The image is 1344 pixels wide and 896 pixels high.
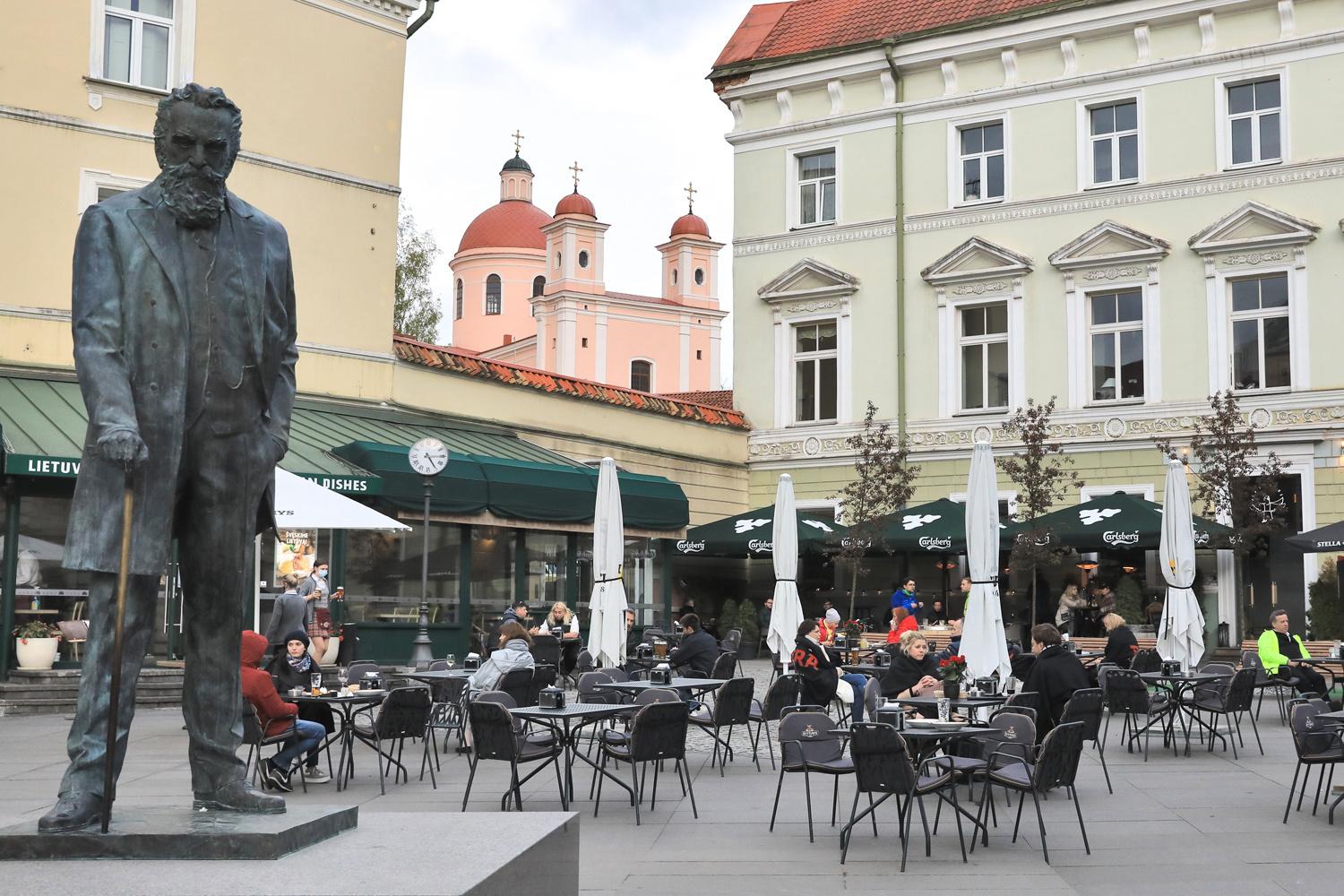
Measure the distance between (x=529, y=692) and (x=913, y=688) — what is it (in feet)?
11.9

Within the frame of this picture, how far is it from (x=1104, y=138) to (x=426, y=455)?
594 inches

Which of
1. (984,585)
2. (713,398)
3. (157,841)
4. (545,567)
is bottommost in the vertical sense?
(157,841)

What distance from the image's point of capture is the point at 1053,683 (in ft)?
40.3

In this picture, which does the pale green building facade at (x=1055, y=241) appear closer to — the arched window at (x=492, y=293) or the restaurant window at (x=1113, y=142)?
the restaurant window at (x=1113, y=142)

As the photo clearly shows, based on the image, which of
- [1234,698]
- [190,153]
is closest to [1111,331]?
[1234,698]

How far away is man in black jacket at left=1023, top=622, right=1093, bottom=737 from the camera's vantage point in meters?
12.2

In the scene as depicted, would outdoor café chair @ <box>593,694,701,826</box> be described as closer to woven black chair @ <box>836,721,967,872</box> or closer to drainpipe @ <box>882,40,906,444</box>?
woven black chair @ <box>836,721,967,872</box>

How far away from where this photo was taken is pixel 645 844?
32.6ft

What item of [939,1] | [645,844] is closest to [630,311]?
[939,1]

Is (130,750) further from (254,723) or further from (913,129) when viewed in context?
(913,129)

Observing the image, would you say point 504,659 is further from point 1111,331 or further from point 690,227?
point 690,227

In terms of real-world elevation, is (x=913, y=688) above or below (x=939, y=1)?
below

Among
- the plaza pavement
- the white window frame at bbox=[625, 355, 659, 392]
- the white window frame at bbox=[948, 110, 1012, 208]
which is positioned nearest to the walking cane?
the plaza pavement

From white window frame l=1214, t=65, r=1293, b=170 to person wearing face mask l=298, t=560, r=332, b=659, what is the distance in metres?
18.0
